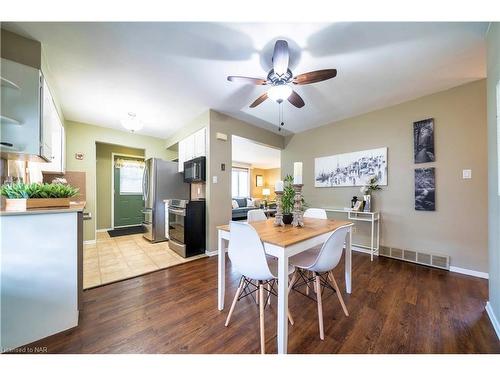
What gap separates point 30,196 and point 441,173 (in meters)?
4.42

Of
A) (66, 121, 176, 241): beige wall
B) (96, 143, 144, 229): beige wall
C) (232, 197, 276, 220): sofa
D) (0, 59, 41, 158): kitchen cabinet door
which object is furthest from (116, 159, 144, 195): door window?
(0, 59, 41, 158): kitchen cabinet door

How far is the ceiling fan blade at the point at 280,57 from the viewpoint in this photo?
55.5 inches

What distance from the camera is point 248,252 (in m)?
1.21

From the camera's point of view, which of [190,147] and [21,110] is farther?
[190,147]

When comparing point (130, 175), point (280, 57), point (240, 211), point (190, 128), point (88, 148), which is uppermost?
point (190, 128)

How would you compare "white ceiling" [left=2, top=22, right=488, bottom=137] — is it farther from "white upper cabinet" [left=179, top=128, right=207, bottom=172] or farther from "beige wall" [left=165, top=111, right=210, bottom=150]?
"white upper cabinet" [left=179, top=128, right=207, bottom=172]

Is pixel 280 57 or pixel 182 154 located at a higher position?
pixel 280 57

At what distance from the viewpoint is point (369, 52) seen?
175 centimetres

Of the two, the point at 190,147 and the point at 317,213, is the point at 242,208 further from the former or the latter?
the point at 317,213

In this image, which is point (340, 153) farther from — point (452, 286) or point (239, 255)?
point (239, 255)

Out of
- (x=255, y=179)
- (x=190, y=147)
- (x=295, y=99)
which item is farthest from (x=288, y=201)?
(x=255, y=179)

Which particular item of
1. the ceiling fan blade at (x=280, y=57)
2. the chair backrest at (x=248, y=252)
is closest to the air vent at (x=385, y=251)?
the chair backrest at (x=248, y=252)

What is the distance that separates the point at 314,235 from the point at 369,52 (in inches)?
72.9
